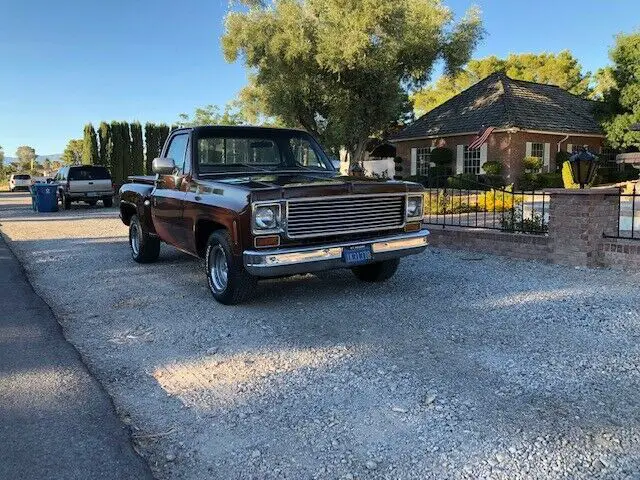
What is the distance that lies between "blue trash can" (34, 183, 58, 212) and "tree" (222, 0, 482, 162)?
992cm

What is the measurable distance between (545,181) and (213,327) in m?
23.3

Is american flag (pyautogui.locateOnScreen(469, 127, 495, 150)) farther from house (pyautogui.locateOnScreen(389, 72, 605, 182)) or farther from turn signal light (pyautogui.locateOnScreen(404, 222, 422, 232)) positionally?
turn signal light (pyautogui.locateOnScreen(404, 222, 422, 232))

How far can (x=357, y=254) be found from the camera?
5.83 m

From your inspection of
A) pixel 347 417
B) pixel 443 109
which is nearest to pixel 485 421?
pixel 347 417

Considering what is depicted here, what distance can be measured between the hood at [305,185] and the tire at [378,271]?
1.03 metres

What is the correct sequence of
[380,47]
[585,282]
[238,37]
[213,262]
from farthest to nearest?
1. [238,37]
2. [380,47]
3. [585,282]
4. [213,262]

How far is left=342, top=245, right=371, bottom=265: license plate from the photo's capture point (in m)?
5.75

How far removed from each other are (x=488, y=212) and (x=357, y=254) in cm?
881

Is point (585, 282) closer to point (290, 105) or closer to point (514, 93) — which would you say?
point (290, 105)

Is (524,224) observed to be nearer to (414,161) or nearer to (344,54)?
(344,54)

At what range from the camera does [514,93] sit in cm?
2852

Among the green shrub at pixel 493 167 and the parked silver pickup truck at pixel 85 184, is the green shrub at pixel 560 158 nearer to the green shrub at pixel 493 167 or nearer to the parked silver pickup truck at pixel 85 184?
the green shrub at pixel 493 167

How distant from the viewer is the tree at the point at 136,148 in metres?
28.6

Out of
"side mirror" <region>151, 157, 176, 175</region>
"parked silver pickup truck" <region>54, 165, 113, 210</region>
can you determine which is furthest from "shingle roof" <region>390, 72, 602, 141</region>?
"side mirror" <region>151, 157, 176, 175</region>
